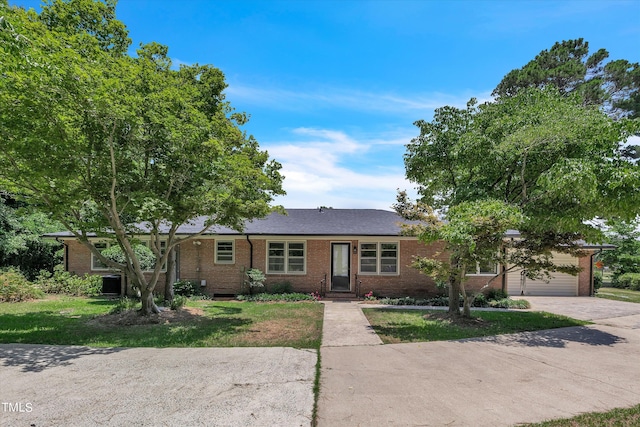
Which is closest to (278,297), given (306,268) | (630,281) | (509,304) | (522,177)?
(306,268)

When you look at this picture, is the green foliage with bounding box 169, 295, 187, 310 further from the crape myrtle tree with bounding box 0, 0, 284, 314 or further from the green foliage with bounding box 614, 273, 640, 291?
the green foliage with bounding box 614, 273, 640, 291

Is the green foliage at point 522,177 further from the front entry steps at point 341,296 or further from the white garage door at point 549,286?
the white garage door at point 549,286

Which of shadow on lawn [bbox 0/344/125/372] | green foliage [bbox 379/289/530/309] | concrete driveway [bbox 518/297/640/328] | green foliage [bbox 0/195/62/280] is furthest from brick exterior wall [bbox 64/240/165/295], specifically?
concrete driveway [bbox 518/297/640/328]

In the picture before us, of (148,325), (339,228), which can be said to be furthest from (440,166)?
(148,325)

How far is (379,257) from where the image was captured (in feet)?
49.1

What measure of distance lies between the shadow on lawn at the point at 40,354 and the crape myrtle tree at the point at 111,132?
9.40 feet

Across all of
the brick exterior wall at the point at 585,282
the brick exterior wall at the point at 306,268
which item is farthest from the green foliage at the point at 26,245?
the brick exterior wall at the point at 585,282

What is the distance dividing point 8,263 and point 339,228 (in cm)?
1698

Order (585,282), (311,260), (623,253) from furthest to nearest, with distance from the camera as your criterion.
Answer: (623,253), (585,282), (311,260)

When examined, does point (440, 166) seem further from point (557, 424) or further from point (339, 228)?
point (557, 424)

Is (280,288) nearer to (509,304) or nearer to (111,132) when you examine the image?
(509,304)

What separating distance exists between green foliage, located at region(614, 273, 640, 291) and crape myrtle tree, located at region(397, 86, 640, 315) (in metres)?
16.1

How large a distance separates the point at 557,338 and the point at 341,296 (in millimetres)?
8096

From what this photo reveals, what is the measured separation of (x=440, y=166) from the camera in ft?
35.4
